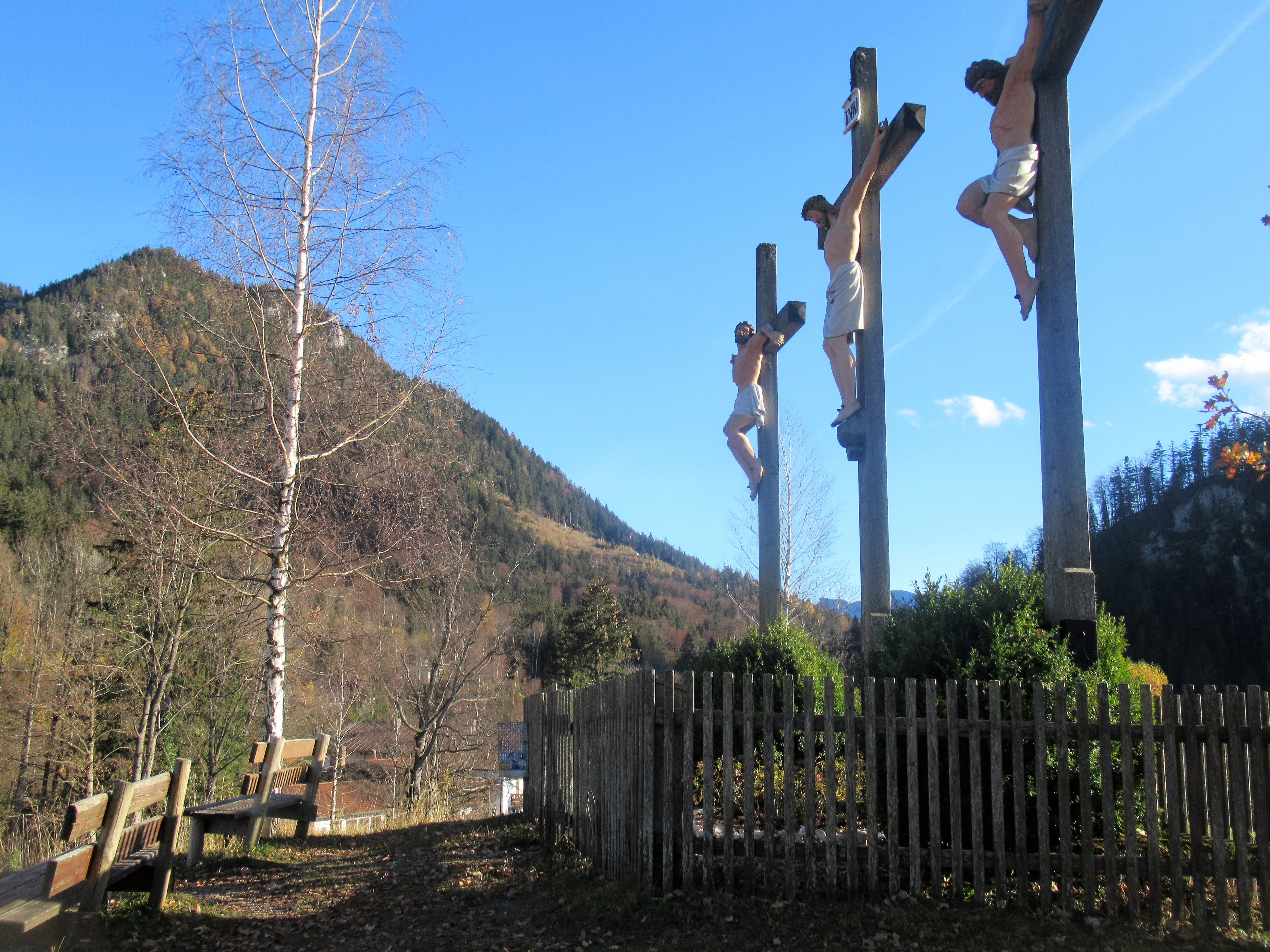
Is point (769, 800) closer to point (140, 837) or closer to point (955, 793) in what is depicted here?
point (955, 793)

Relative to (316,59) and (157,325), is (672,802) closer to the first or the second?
(157,325)

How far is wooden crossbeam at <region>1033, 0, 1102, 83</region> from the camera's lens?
621cm

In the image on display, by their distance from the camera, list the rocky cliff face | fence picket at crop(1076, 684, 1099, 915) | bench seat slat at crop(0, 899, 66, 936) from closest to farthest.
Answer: bench seat slat at crop(0, 899, 66, 936)
fence picket at crop(1076, 684, 1099, 915)
the rocky cliff face

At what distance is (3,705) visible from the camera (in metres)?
25.2

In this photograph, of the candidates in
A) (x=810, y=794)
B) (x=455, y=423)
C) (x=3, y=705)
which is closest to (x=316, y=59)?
(x=455, y=423)

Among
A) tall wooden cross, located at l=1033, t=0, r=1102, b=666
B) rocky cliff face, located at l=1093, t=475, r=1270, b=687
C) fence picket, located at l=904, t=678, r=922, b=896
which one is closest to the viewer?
fence picket, located at l=904, t=678, r=922, b=896

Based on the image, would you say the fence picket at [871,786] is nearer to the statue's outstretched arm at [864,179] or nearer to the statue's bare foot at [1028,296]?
the statue's bare foot at [1028,296]

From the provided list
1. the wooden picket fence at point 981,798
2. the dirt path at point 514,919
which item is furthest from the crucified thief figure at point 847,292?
the dirt path at point 514,919

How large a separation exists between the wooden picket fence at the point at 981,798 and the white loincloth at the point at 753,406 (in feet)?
15.8

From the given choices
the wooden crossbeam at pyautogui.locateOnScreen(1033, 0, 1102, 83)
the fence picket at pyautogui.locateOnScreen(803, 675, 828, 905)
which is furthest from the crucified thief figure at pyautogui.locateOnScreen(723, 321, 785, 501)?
the fence picket at pyautogui.locateOnScreen(803, 675, 828, 905)

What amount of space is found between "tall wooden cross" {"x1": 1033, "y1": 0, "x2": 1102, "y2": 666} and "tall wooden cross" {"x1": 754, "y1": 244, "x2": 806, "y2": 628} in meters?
3.76

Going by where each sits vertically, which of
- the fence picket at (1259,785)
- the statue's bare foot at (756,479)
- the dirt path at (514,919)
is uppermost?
the statue's bare foot at (756,479)

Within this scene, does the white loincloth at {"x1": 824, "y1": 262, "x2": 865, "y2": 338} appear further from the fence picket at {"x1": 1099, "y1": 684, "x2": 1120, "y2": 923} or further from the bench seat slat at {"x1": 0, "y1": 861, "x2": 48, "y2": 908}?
the bench seat slat at {"x1": 0, "y1": 861, "x2": 48, "y2": 908}

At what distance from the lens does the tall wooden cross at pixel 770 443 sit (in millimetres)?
9820
